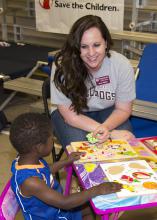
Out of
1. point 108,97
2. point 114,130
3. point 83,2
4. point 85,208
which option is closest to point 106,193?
point 85,208

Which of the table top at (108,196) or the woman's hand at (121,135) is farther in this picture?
the woman's hand at (121,135)

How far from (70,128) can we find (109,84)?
1.04 feet

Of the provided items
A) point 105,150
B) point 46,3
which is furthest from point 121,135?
point 46,3

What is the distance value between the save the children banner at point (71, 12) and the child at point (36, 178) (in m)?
2.43

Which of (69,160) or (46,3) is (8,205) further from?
(46,3)

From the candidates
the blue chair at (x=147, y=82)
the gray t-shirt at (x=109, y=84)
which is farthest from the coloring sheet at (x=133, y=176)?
the blue chair at (x=147, y=82)

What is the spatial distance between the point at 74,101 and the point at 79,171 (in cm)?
61

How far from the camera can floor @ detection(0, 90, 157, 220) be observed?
2.16 meters

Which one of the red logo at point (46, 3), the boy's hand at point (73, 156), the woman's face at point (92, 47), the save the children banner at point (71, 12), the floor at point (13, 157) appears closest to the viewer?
the boy's hand at point (73, 156)

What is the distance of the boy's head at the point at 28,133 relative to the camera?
4.42 ft

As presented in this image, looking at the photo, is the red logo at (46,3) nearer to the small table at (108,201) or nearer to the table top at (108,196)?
the table top at (108,196)

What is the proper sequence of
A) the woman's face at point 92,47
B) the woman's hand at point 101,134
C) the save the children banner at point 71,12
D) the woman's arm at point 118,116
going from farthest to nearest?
1. the save the children banner at point 71,12
2. the woman's arm at point 118,116
3. the woman's face at point 92,47
4. the woman's hand at point 101,134

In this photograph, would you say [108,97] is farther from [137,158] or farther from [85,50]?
[137,158]

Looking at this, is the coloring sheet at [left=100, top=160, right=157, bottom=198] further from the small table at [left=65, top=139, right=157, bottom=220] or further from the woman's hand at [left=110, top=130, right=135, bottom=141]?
the woman's hand at [left=110, top=130, right=135, bottom=141]
